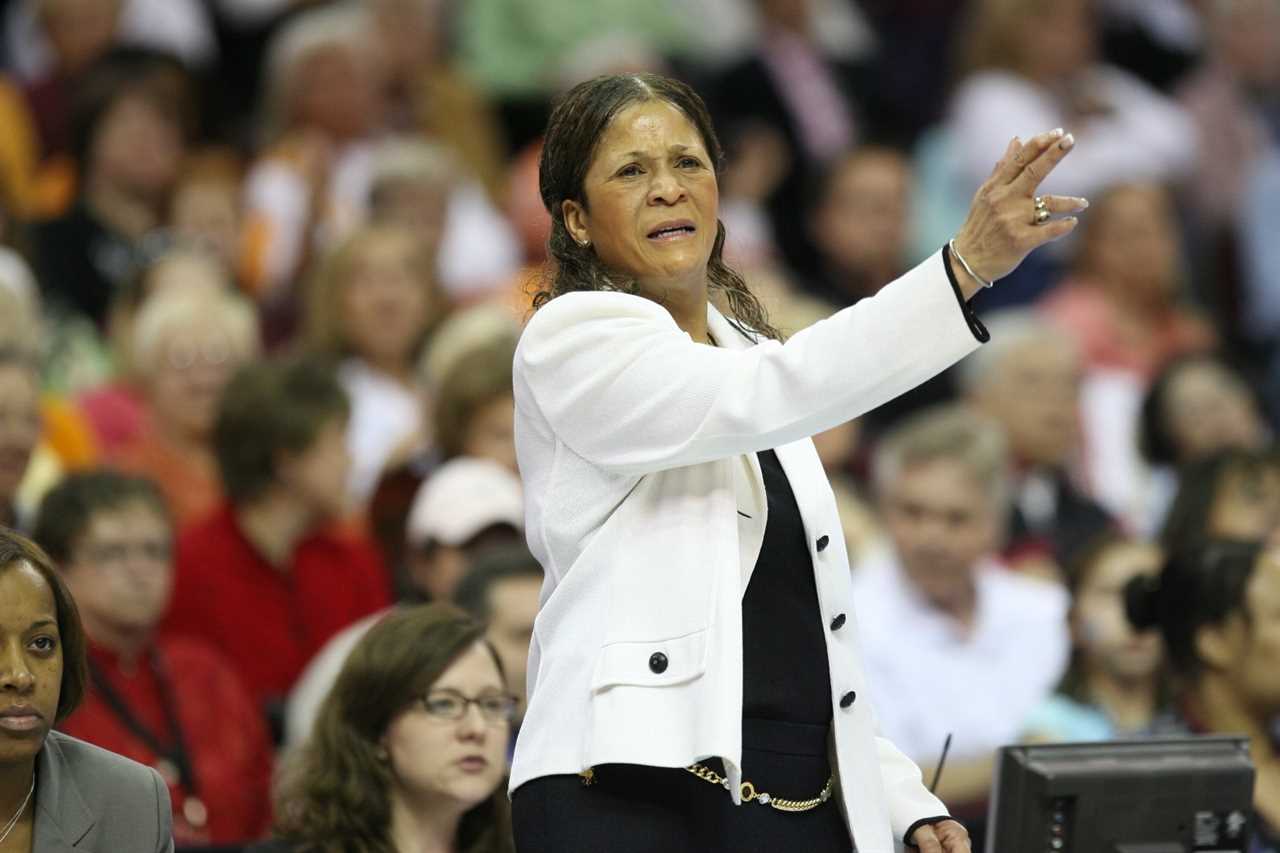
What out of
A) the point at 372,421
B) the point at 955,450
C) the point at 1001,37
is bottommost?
the point at 955,450

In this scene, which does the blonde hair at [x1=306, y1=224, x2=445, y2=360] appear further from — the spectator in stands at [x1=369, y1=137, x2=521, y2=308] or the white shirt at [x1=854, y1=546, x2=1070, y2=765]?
the white shirt at [x1=854, y1=546, x2=1070, y2=765]

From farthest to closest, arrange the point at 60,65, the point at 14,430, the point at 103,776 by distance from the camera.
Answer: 1. the point at 60,65
2. the point at 14,430
3. the point at 103,776

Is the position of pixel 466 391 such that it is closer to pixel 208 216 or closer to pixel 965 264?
pixel 208 216

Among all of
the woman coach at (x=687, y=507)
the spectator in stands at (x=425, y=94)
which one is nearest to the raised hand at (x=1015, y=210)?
the woman coach at (x=687, y=507)

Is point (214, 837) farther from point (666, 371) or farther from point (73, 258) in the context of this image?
point (73, 258)

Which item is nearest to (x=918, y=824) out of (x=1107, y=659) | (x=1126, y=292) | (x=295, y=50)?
(x=1107, y=659)

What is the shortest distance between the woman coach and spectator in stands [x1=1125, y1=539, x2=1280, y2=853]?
6.63ft

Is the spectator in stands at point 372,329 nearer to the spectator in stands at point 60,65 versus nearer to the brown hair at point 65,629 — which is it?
the spectator in stands at point 60,65

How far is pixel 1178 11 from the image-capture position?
11.1 metres

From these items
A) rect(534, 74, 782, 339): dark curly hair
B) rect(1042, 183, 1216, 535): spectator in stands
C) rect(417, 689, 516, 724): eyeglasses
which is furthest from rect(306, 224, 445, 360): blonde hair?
rect(534, 74, 782, 339): dark curly hair

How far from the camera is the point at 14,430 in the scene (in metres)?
5.46

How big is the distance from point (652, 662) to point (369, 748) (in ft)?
4.99

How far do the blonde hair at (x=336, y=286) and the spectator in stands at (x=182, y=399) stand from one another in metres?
0.58

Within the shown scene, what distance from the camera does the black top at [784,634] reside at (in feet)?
10.1
